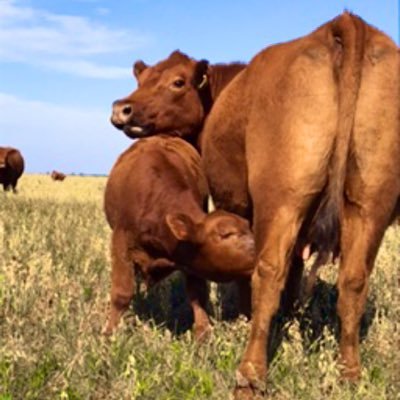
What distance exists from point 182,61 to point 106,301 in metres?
2.22

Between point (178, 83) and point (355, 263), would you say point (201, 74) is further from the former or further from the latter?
point (355, 263)

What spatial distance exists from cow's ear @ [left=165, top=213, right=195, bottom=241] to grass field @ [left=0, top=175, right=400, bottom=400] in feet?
2.30

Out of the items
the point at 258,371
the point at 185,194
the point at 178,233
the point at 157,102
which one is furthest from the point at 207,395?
the point at 157,102

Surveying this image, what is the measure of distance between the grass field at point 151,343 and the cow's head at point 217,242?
496 mm

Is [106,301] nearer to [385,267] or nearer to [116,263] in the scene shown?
[116,263]

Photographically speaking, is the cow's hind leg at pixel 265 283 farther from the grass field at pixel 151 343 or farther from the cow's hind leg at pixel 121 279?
the cow's hind leg at pixel 121 279

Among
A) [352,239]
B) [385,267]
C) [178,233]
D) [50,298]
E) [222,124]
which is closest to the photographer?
[352,239]

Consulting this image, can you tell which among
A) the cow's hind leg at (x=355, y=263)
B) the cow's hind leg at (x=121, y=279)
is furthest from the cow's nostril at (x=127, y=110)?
the cow's hind leg at (x=355, y=263)

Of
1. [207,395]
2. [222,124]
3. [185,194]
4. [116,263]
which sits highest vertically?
[222,124]

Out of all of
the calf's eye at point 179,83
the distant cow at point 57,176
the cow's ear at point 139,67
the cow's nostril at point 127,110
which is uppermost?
the cow's ear at point 139,67

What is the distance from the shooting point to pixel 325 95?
3.95m

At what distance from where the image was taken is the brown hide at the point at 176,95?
20.0 ft

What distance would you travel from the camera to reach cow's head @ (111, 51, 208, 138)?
6047 millimetres

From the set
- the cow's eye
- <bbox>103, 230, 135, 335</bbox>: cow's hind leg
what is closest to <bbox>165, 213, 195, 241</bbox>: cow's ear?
<bbox>103, 230, 135, 335</bbox>: cow's hind leg
